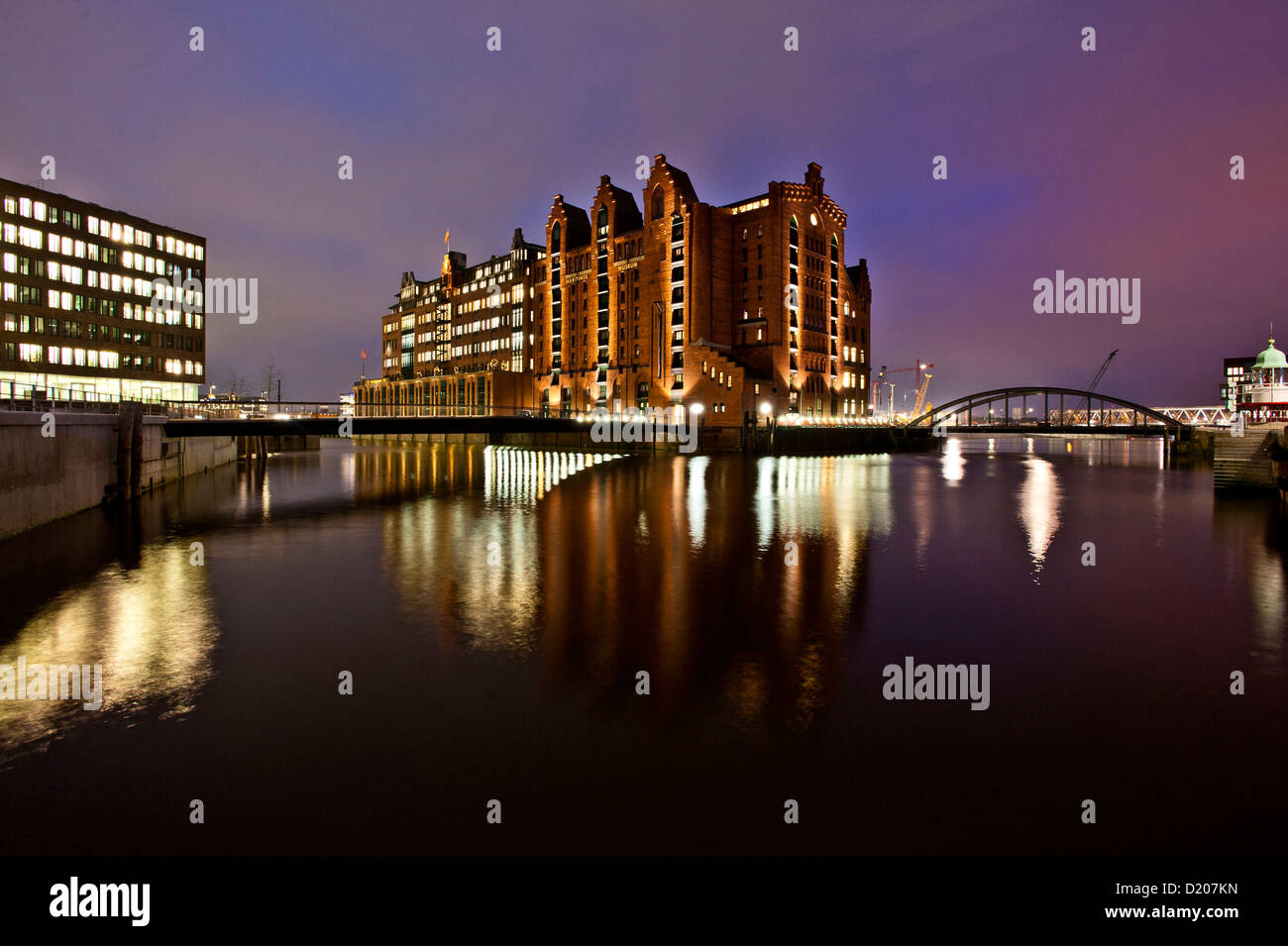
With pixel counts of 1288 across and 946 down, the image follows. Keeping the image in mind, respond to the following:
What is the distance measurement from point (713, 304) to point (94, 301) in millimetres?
82806

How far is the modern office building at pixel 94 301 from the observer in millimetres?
84688

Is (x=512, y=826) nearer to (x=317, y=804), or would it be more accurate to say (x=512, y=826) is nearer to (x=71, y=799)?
(x=317, y=804)

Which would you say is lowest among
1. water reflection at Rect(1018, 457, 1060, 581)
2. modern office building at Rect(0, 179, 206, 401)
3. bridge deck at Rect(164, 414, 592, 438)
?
water reflection at Rect(1018, 457, 1060, 581)

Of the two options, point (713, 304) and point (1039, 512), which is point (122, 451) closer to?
point (1039, 512)

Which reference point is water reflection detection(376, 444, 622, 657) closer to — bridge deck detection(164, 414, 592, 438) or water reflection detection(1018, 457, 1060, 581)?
bridge deck detection(164, 414, 592, 438)

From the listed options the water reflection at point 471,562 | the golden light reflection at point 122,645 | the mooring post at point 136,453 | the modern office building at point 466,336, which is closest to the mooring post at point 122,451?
the mooring post at point 136,453

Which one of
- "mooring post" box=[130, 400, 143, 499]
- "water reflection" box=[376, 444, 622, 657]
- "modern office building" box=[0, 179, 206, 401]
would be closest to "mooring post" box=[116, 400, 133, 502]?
"mooring post" box=[130, 400, 143, 499]

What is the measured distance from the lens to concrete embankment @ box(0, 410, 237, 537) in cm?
2408

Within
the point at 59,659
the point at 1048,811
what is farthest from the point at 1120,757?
the point at 59,659

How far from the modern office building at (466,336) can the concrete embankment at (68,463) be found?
3255 inches

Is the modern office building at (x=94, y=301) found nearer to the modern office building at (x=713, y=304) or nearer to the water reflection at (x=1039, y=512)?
the modern office building at (x=713, y=304)

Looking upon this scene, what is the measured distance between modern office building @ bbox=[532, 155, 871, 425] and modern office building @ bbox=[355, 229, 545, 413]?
739 inches

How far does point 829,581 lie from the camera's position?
18656 mm

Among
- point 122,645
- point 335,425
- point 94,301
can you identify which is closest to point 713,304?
point 335,425
